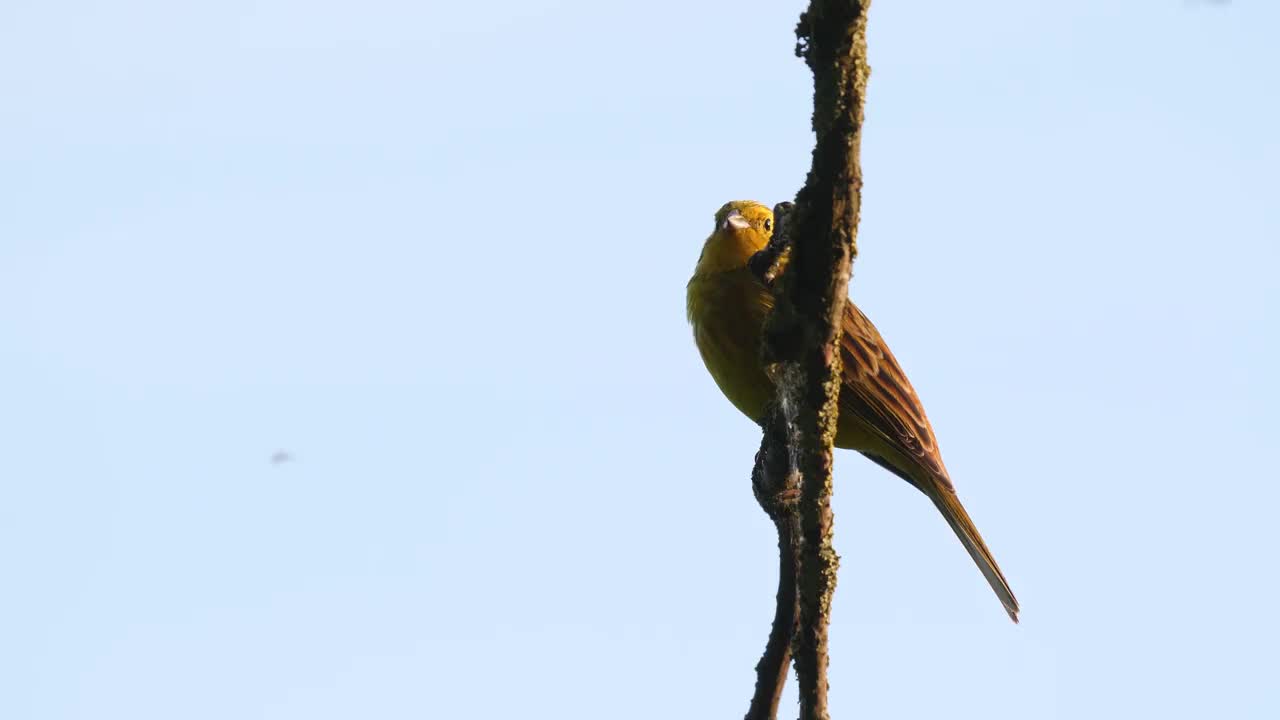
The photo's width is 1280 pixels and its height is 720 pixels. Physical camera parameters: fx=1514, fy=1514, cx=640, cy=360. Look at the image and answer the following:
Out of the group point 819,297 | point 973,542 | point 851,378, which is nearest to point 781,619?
point 819,297

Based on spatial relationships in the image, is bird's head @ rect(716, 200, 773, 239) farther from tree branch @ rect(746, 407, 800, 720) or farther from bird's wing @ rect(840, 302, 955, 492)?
tree branch @ rect(746, 407, 800, 720)

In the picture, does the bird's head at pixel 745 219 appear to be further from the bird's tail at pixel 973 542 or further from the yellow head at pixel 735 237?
the bird's tail at pixel 973 542

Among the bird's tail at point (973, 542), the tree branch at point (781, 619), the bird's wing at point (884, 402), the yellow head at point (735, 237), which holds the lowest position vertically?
the tree branch at point (781, 619)

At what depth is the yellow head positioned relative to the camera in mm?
7105

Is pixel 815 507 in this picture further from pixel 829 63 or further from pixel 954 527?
pixel 954 527

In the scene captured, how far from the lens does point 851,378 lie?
22.1 feet

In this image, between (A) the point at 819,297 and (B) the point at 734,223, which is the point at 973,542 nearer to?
(B) the point at 734,223

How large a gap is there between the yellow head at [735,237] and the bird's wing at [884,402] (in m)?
0.58

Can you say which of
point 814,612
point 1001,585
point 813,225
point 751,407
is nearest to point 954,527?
point 1001,585

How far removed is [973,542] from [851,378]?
1.06 metres

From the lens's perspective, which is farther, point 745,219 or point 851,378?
point 745,219

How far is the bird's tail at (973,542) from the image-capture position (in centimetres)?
704

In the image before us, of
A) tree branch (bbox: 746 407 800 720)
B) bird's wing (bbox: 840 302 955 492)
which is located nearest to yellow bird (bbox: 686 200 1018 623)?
bird's wing (bbox: 840 302 955 492)

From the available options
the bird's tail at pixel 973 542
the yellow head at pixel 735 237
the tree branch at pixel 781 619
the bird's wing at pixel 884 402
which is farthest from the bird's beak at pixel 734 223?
the tree branch at pixel 781 619
